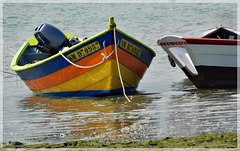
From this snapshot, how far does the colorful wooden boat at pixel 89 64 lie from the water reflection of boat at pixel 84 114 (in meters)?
0.35

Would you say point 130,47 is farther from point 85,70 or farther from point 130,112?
point 130,112

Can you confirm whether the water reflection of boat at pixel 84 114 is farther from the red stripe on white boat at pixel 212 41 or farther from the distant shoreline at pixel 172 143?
the red stripe on white boat at pixel 212 41

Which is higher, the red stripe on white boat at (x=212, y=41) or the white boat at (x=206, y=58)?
the red stripe on white boat at (x=212, y=41)

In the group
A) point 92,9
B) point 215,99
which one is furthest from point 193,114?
point 92,9

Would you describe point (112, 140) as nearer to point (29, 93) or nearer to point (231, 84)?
point (231, 84)

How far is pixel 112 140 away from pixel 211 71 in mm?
4906

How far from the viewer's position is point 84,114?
28.1ft

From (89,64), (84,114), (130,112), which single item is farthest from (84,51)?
(130,112)

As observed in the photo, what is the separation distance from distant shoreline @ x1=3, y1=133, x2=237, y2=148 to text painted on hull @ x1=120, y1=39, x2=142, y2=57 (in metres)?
4.22

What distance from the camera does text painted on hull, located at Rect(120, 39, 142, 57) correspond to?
10258 mm

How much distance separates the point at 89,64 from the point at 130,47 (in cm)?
92

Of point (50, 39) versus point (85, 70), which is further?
point (50, 39)

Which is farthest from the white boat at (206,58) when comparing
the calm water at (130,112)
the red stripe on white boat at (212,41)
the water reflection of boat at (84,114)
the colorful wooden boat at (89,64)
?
the water reflection of boat at (84,114)

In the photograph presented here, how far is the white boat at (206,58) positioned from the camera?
404 inches
